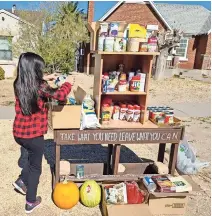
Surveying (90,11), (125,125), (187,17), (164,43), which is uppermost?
(187,17)

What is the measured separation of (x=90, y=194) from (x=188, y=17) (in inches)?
1014

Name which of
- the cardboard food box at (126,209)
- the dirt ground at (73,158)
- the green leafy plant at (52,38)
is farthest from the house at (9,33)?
the cardboard food box at (126,209)

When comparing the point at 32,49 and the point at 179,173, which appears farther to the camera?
the point at 32,49

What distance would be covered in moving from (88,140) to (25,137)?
32.4 inches

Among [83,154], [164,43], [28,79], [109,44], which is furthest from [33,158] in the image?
[164,43]

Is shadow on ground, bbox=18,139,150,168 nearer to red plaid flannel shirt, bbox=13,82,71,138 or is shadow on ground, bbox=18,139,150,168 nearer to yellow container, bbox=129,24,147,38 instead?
red plaid flannel shirt, bbox=13,82,71,138

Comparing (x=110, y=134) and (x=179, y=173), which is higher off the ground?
(x=110, y=134)

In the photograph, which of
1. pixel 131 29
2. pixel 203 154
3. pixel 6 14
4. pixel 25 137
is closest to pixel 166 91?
pixel 203 154

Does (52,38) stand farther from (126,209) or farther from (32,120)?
(126,209)

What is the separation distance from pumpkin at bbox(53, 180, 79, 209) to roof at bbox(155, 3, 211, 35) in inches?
873

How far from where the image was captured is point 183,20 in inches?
1003

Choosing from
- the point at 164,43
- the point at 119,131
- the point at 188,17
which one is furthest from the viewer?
the point at 188,17

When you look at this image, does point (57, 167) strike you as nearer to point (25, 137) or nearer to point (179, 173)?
point (25, 137)

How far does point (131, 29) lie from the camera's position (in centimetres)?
345
